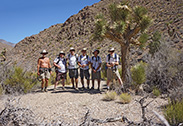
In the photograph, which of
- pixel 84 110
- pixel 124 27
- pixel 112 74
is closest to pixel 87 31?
pixel 124 27

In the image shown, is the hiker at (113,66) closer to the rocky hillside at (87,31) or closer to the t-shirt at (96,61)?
the t-shirt at (96,61)

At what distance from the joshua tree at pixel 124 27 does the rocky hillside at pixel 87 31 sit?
9.56 m

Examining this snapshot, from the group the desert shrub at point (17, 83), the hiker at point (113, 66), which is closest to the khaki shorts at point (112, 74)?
the hiker at point (113, 66)

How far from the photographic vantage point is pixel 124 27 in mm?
6719

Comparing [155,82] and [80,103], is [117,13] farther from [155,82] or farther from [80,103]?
[80,103]

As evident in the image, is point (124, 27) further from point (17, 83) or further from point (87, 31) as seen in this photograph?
point (87, 31)

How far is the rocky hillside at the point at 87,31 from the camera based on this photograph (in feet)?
72.4

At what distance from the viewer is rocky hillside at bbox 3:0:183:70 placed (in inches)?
869

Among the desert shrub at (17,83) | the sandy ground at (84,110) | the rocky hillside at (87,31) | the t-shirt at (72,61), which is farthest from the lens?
the rocky hillside at (87,31)

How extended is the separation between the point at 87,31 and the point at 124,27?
31.7 m

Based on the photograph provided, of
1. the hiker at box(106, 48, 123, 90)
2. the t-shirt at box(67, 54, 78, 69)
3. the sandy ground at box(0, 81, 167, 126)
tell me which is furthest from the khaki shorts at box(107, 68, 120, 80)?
the t-shirt at box(67, 54, 78, 69)

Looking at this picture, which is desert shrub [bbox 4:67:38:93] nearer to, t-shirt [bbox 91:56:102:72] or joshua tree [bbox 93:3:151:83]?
t-shirt [bbox 91:56:102:72]

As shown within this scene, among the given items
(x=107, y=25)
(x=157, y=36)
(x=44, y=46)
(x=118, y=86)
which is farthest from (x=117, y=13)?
(x=44, y=46)

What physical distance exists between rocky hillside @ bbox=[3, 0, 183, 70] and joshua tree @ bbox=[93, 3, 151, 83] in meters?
9.56
